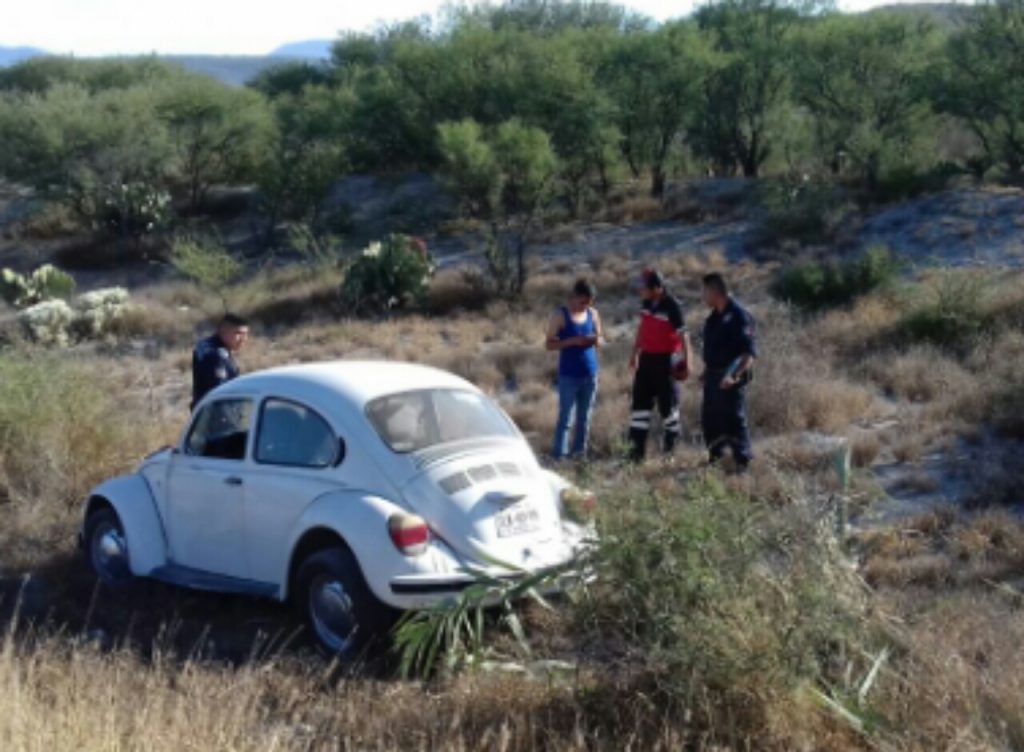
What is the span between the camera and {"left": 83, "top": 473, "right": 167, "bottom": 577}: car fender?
29.1 feet

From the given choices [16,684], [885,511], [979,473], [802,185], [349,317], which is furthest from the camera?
[802,185]

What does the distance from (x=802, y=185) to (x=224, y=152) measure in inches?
739

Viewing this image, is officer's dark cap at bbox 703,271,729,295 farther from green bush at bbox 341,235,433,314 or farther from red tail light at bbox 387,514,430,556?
green bush at bbox 341,235,433,314

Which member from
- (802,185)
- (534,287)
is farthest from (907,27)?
(534,287)

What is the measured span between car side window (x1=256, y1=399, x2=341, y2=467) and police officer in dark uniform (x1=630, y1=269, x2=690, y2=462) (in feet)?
12.5

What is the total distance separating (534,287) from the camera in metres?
24.3

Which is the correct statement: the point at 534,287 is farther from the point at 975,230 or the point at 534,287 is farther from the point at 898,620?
the point at 898,620

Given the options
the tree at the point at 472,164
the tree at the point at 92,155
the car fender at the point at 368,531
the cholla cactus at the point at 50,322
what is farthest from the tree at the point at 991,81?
the car fender at the point at 368,531

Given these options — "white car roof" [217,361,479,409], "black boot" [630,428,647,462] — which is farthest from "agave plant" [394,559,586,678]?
"black boot" [630,428,647,462]

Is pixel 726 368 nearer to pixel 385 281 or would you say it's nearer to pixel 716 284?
pixel 716 284

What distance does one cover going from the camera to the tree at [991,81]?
2812 cm

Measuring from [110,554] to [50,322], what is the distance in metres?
15.3

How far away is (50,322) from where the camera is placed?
23344 mm

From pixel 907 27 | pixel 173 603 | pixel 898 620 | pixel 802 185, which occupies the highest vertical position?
pixel 907 27
